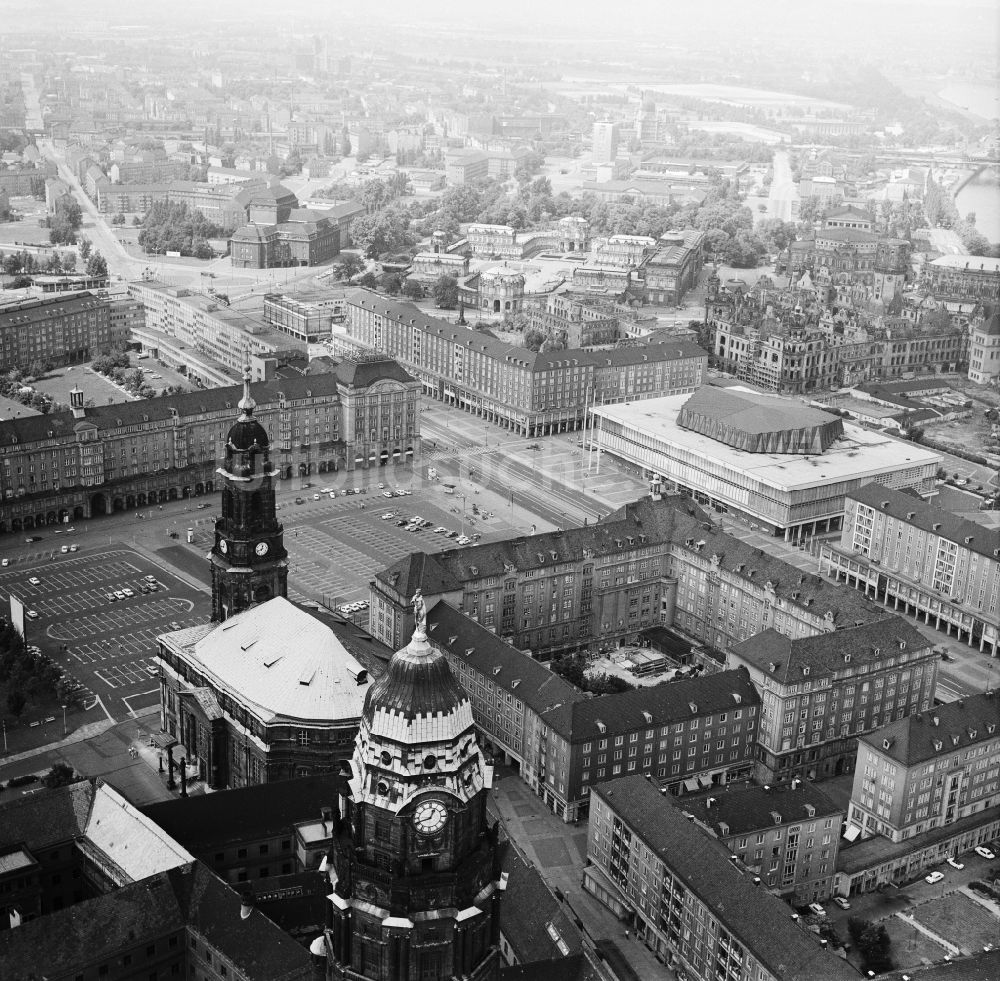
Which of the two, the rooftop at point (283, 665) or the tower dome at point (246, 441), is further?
the tower dome at point (246, 441)

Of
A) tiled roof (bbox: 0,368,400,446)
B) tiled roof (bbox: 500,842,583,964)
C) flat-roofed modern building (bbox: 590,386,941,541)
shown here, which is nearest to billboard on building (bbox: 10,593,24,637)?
tiled roof (bbox: 0,368,400,446)

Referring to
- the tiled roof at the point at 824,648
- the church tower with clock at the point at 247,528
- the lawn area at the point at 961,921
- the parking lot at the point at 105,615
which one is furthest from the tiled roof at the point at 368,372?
the lawn area at the point at 961,921

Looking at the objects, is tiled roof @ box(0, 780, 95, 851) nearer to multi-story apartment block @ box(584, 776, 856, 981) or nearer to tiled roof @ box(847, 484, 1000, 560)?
multi-story apartment block @ box(584, 776, 856, 981)

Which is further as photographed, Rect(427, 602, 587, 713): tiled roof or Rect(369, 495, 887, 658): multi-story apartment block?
Rect(369, 495, 887, 658): multi-story apartment block

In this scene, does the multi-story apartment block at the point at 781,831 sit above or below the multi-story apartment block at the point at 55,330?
above

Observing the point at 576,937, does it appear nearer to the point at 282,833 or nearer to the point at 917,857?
the point at 282,833

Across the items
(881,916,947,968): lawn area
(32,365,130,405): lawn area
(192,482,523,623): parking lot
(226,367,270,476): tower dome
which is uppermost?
(226,367,270,476): tower dome

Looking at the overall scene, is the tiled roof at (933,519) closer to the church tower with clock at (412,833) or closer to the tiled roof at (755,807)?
the tiled roof at (755,807)
